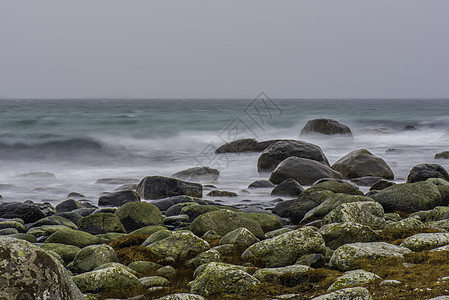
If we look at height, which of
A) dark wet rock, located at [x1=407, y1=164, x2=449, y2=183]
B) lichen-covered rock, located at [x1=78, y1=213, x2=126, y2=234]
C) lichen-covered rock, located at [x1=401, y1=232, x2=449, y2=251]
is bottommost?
lichen-covered rock, located at [x1=78, y1=213, x2=126, y2=234]

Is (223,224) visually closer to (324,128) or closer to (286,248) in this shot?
(286,248)

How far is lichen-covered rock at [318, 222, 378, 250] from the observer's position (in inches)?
224

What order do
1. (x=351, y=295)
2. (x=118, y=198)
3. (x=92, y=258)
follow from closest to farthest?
(x=351, y=295), (x=92, y=258), (x=118, y=198)

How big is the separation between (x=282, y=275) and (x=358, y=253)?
888 millimetres

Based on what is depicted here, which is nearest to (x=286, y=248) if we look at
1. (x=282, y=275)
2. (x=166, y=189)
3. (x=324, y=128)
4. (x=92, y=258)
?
(x=282, y=275)

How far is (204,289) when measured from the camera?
14.0ft

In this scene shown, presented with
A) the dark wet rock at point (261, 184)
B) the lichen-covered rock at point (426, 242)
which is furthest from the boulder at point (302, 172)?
the lichen-covered rock at point (426, 242)

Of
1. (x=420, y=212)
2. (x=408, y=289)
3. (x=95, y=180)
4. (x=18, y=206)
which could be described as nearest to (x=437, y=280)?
(x=408, y=289)

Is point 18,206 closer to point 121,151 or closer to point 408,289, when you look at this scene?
point 408,289

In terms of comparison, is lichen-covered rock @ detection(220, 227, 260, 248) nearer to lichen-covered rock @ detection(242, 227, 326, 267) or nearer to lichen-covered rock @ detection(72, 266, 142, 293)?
lichen-covered rock @ detection(242, 227, 326, 267)

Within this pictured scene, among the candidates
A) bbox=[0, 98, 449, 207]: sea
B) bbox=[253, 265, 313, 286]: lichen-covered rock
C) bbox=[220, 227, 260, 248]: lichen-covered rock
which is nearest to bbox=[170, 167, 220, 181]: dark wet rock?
bbox=[0, 98, 449, 207]: sea

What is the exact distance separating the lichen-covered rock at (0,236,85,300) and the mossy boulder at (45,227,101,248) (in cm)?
387

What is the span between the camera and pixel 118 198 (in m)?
11.0

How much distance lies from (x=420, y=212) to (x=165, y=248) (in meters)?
4.74
